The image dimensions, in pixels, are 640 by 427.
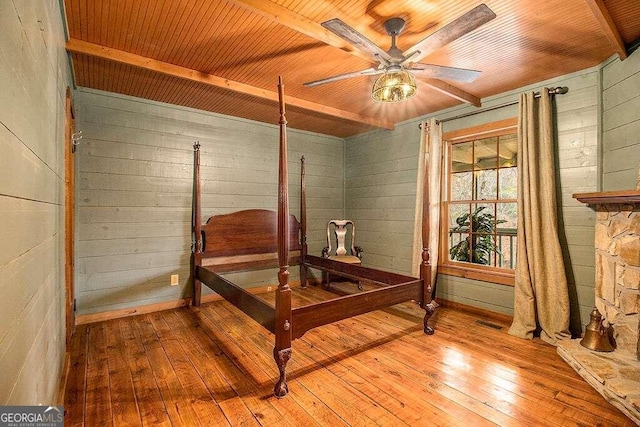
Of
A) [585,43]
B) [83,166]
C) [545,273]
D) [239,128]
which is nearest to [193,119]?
[239,128]

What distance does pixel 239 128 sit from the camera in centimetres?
411

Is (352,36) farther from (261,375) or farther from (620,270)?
(620,270)

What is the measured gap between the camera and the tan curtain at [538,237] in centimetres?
270

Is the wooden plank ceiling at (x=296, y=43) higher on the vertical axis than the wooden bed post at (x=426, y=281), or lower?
higher

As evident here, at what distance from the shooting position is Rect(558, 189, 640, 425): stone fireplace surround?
1.96 metres

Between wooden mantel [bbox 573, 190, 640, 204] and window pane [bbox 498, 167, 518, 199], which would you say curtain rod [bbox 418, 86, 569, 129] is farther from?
window pane [bbox 498, 167, 518, 199]

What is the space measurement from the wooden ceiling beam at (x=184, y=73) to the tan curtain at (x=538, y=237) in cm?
202

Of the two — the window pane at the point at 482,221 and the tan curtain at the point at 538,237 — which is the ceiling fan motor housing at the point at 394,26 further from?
the window pane at the point at 482,221

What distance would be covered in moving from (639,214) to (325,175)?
361 cm

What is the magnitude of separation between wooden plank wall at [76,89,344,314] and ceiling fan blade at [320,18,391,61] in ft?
8.47

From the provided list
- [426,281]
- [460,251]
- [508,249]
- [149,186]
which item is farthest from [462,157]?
[149,186]

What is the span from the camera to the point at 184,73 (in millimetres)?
2727

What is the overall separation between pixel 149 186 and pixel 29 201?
8.26 feet

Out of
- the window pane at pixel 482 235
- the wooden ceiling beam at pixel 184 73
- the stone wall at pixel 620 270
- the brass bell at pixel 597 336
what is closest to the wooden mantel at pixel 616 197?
the stone wall at pixel 620 270
